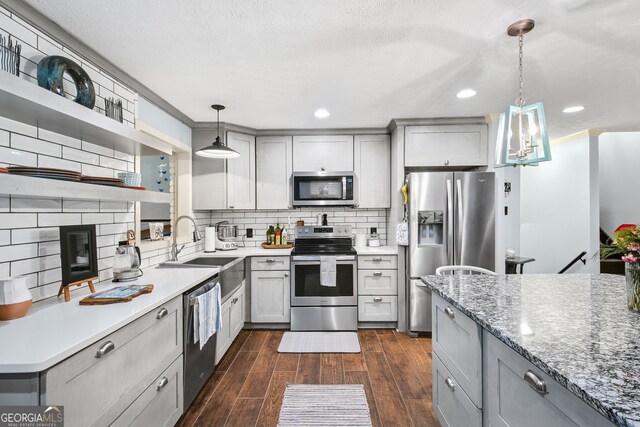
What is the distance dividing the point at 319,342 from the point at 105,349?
223 centimetres

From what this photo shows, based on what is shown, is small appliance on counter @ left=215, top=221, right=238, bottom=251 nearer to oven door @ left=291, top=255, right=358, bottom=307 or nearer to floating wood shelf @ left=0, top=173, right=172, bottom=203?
oven door @ left=291, top=255, right=358, bottom=307

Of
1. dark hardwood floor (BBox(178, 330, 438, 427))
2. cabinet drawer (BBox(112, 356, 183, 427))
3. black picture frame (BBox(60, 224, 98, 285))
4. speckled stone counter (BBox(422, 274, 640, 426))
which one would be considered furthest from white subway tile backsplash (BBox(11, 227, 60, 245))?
speckled stone counter (BBox(422, 274, 640, 426))

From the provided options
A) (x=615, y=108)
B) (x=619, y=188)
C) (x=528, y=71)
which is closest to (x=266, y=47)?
(x=528, y=71)

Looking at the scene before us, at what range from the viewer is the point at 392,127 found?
11.9ft

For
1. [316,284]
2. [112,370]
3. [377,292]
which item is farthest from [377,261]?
[112,370]

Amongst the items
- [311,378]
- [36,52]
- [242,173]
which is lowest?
[311,378]

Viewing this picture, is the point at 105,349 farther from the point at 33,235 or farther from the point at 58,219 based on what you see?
the point at 58,219

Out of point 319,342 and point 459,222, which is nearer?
point 319,342

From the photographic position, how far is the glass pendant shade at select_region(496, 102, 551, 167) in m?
1.61

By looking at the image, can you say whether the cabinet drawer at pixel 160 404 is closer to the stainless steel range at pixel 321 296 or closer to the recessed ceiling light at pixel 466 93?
the stainless steel range at pixel 321 296

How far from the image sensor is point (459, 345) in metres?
1.49

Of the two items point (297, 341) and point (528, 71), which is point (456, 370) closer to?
point (297, 341)

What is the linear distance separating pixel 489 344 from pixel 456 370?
39 cm

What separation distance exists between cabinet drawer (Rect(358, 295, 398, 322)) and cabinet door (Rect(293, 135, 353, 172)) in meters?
1.63
